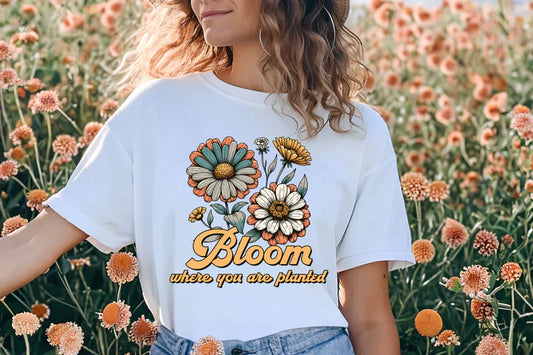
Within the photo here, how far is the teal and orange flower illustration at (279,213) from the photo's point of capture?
62.5 inches

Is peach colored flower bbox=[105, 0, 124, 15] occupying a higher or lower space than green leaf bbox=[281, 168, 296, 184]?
lower

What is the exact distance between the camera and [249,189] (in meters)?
1.60

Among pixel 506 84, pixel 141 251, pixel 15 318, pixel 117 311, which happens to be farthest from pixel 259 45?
pixel 506 84

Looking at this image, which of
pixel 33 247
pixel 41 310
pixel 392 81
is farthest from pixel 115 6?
pixel 33 247

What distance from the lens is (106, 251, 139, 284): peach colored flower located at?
168 centimetres

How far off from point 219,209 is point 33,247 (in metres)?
0.31

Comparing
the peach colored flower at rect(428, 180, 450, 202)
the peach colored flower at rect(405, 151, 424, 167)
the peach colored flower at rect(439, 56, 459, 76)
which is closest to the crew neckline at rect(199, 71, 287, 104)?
the peach colored flower at rect(428, 180, 450, 202)

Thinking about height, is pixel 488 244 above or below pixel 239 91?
below

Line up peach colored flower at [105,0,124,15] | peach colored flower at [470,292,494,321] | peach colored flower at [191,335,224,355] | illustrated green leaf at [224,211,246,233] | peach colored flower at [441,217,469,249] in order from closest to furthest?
peach colored flower at [191,335,224,355] < illustrated green leaf at [224,211,246,233] < peach colored flower at [470,292,494,321] < peach colored flower at [441,217,469,249] < peach colored flower at [105,0,124,15]

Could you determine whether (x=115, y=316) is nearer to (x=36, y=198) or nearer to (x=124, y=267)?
(x=124, y=267)

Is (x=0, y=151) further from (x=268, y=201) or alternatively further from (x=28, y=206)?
(x=268, y=201)

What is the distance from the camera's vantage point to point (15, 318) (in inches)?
62.7

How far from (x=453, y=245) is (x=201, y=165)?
807 millimetres

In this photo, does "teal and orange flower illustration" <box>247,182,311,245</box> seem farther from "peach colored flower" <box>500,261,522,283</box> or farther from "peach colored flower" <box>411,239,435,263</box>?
"peach colored flower" <box>411,239,435,263</box>
